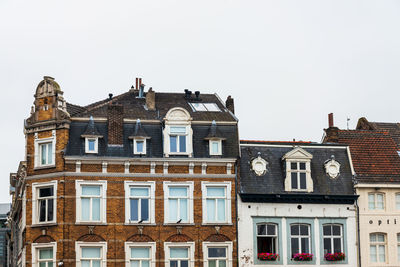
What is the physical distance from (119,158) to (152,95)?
6.60 m

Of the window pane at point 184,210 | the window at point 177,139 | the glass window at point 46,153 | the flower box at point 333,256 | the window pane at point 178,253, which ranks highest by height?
the window at point 177,139

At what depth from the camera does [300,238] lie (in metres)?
51.8

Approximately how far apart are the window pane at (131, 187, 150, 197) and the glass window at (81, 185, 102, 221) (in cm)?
201

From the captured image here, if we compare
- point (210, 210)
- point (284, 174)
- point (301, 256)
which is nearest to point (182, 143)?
point (210, 210)

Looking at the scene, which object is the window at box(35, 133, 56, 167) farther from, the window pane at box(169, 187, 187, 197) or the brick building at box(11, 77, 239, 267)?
the window pane at box(169, 187, 187, 197)

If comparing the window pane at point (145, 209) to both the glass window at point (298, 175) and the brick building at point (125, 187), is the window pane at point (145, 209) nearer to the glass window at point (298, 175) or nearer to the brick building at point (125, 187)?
the brick building at point (125, 187)

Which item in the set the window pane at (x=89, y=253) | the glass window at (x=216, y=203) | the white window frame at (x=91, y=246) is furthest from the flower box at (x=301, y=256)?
the window pane at (x=89, y=253)

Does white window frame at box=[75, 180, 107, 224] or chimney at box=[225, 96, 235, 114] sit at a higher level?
chimney at box=[225, 96, 235, 114]

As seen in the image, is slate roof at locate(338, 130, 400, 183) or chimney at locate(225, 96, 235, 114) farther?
chimney at locate(225, 96, 235, 114)

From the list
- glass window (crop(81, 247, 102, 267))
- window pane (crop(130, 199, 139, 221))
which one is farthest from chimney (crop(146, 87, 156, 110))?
glass window (crop(81, 247, 102, 267))

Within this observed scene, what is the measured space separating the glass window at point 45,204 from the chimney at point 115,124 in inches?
182

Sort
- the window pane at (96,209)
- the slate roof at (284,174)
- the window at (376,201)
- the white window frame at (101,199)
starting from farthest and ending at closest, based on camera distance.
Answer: the window at (376,201)
the slate roof at (284,174)
the window pane at (96,209)
the white window frame at (101,199)

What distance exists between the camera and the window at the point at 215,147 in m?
51.7

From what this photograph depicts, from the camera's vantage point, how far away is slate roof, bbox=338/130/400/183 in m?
53.5
